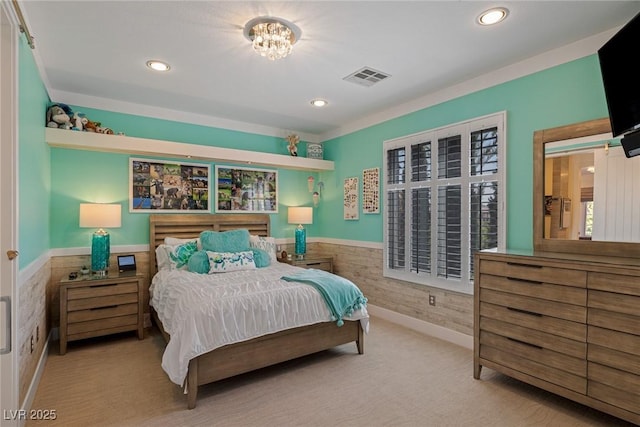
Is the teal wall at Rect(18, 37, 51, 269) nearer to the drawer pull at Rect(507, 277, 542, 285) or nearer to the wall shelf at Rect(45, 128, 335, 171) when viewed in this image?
the wall shelf at Rect(45, 128, 335, 171)

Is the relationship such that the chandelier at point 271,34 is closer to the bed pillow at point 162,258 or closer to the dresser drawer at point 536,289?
the dresser drawer at point 536,289

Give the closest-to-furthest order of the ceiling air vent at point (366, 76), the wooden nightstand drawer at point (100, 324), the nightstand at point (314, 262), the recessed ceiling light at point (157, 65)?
the recessed ceiling light at point (157, 65) → the ceiling air vent at point (366, 76) → the wooden nightstand drawer at point (100, 324) → the nightstand at point (314, 262)

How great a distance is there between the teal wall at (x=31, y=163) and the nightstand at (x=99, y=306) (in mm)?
497

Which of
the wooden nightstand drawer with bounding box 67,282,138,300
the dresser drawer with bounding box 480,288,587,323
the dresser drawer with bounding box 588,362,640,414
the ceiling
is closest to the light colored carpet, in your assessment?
the dresser drawer with bounding box 588,362,640,414

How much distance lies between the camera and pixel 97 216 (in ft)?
11.1

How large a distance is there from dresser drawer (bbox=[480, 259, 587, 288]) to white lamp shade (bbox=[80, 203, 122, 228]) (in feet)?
11.8

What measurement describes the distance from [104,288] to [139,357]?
31.6 inches

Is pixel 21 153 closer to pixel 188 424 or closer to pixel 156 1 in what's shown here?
pixel 156 1

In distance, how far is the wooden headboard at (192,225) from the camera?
13.1 feet

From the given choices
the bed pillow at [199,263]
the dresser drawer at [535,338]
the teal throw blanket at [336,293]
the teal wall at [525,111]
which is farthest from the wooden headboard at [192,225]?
the dresser drawer at [535,338]

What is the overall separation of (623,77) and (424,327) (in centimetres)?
277

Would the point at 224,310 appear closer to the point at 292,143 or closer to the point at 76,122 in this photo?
the point at 76,122

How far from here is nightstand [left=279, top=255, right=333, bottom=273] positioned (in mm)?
4535

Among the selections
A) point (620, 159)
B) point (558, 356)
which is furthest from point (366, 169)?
point (558, 356)
